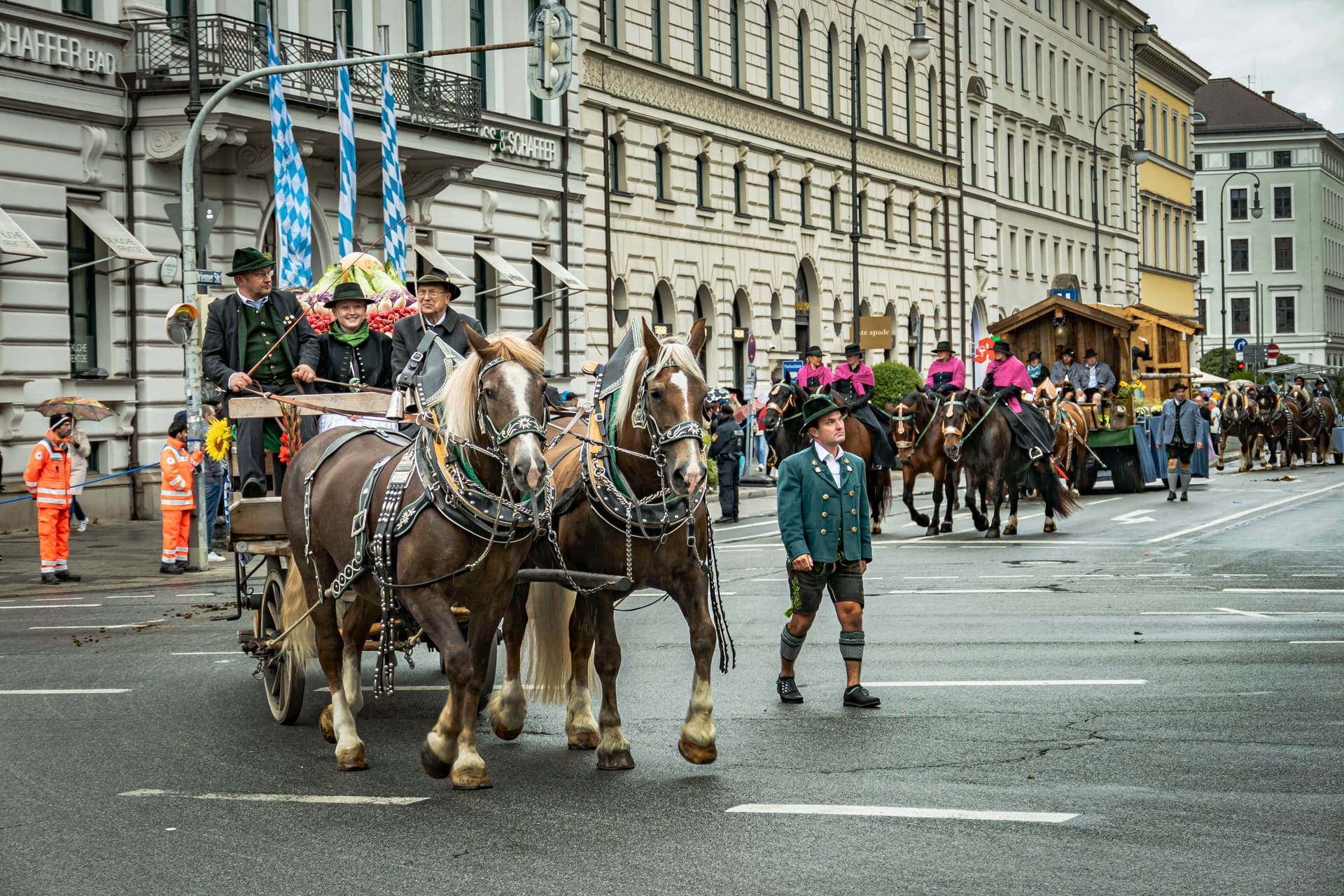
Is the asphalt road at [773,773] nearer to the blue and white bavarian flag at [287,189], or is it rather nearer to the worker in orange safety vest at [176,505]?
the worker in orange safety vest at [176,505]

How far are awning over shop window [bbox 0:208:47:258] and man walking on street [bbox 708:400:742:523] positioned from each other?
1033cm

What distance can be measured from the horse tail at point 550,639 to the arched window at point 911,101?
51.7m

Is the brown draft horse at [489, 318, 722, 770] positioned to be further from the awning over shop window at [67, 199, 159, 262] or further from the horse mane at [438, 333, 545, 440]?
the awning over shop window at [67, 199, 159, 262]

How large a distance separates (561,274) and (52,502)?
745 inches

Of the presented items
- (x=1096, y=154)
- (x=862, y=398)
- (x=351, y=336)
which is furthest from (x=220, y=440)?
(x=1096, y=154)

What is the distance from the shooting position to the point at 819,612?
1501cm

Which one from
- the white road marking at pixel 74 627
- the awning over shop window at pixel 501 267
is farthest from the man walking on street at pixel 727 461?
the white road marking at pixel 74 627

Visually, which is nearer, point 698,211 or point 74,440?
point 74,440

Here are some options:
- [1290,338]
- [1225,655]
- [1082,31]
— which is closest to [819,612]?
[1225,655]

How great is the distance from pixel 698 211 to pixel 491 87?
30.8 feet

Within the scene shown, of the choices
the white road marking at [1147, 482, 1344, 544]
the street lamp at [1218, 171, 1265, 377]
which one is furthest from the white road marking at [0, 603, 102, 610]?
the street lamp at [1218, 171, 1265, 377]

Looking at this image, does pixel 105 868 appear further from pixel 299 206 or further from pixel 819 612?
pixel 299 206

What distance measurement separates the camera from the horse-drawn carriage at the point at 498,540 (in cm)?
794

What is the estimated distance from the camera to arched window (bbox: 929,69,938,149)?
6153cm
